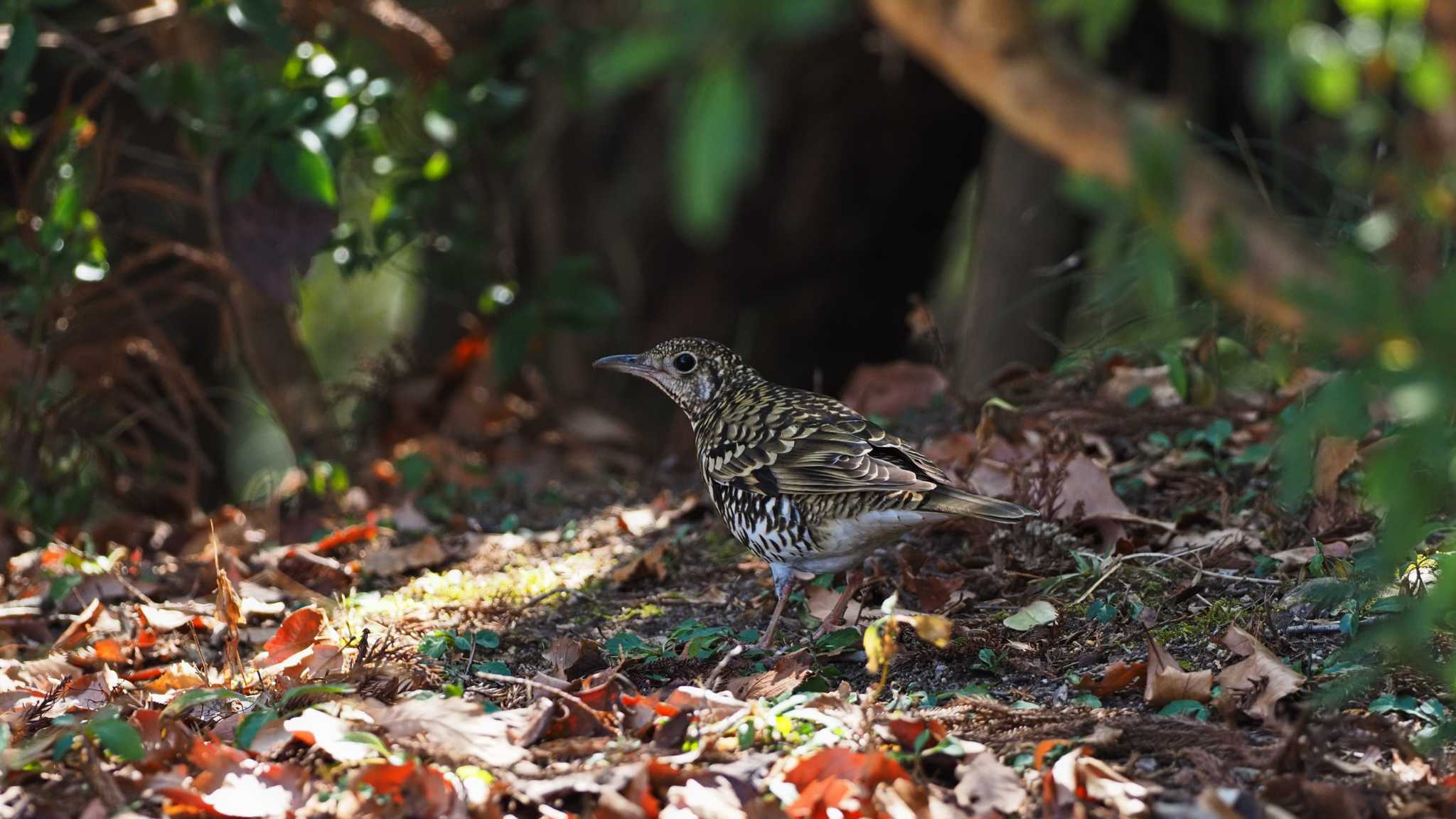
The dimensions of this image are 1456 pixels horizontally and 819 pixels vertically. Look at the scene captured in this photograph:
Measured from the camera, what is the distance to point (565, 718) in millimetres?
3113

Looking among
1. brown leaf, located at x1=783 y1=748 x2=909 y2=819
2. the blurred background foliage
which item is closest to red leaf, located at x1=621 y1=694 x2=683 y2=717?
brown leaf, located at x1=783 y1=748 x2=909 y2=819

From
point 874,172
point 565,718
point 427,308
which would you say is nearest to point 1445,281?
point 565,718

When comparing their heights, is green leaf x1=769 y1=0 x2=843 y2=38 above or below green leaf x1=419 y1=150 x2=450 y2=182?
above

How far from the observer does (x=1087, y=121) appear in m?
2.24

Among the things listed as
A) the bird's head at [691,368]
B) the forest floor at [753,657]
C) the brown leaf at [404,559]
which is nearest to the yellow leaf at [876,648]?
the forest floor at [753,657]

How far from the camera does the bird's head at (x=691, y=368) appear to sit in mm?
5199

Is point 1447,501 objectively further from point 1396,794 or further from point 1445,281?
point 1445,281

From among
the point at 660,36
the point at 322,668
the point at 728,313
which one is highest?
the point at 660,36

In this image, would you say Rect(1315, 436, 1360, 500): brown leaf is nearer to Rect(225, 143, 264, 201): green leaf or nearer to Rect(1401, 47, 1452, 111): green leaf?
Rect(1401, 47, 1452, 111): green leaf

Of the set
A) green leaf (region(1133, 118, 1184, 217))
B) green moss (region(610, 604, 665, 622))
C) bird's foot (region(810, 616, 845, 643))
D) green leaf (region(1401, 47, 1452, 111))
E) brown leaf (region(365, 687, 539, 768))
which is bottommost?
green moss (region(610, 604, 665, 622))

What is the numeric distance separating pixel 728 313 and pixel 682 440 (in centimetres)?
268

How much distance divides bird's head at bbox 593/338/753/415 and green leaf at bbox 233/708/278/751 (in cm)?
237

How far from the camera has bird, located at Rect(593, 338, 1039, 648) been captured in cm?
399

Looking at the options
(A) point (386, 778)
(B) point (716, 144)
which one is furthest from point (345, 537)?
(B) point (716, 144)
